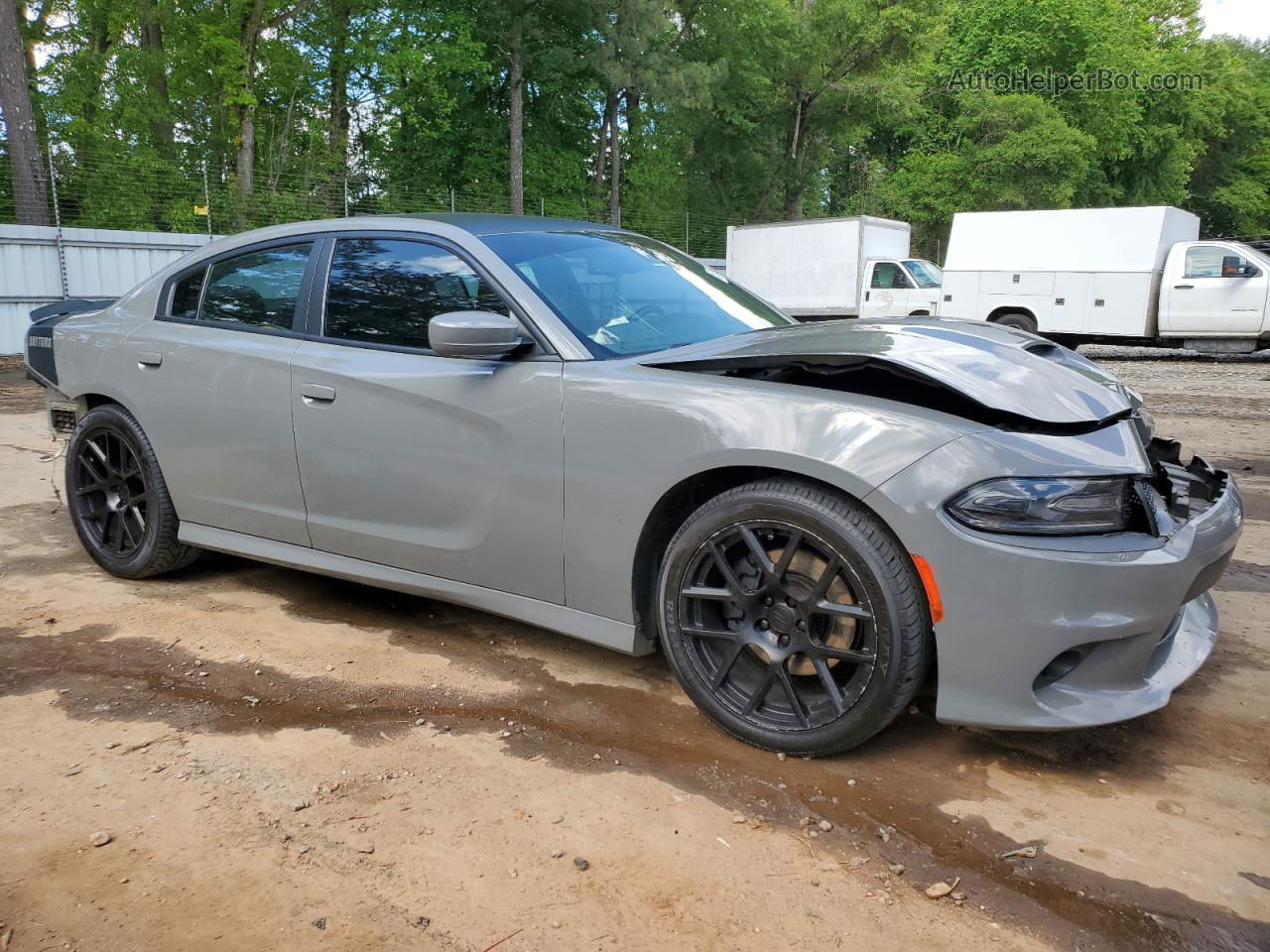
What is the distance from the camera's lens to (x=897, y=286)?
731 inches

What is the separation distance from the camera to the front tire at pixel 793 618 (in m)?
2.44

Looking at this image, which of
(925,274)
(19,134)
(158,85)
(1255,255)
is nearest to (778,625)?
(1255,255)

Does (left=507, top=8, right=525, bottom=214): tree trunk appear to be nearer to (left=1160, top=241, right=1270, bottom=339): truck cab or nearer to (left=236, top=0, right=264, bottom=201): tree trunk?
(left=236, top=0, right=264, bottom=201): tree trunk

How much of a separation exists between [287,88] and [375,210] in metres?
6.48

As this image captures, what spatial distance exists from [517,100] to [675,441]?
25835 millimetres

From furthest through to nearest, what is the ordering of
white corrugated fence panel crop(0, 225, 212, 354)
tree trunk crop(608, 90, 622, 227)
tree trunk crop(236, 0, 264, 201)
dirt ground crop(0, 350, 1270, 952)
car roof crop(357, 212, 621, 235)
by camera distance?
tree trunk crop(608, 90, 622, 227) → tree trunk crop(236, 0, 264, 201) → white corrugated fence panel crop(0, 225, 212, 354) → car roof crop(357, 212, 621, 235) → dirt ground crop(0, 350, 1270, 952)

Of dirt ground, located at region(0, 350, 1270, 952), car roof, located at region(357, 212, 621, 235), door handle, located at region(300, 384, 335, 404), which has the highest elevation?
car roof, located at region(357, 212, 621, 235)

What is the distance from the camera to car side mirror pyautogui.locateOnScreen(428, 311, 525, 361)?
2887 mm

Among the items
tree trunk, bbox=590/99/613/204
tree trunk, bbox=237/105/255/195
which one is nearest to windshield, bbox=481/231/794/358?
tree trunk, bbox=237/105/255/195

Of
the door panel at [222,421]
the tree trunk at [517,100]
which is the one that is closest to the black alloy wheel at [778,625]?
the door panel at [222,421]

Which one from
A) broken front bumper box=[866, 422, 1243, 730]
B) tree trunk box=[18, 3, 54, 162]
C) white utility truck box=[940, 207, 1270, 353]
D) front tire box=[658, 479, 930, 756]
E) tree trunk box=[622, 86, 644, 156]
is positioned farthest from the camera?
tree trunk box=[622, 86, 644, 156]

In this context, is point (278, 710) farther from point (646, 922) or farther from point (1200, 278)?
point (1200, 278)

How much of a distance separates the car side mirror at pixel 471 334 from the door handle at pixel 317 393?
67 cm

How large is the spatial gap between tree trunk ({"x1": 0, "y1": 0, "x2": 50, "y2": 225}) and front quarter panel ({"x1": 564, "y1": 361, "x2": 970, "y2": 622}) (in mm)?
16932
